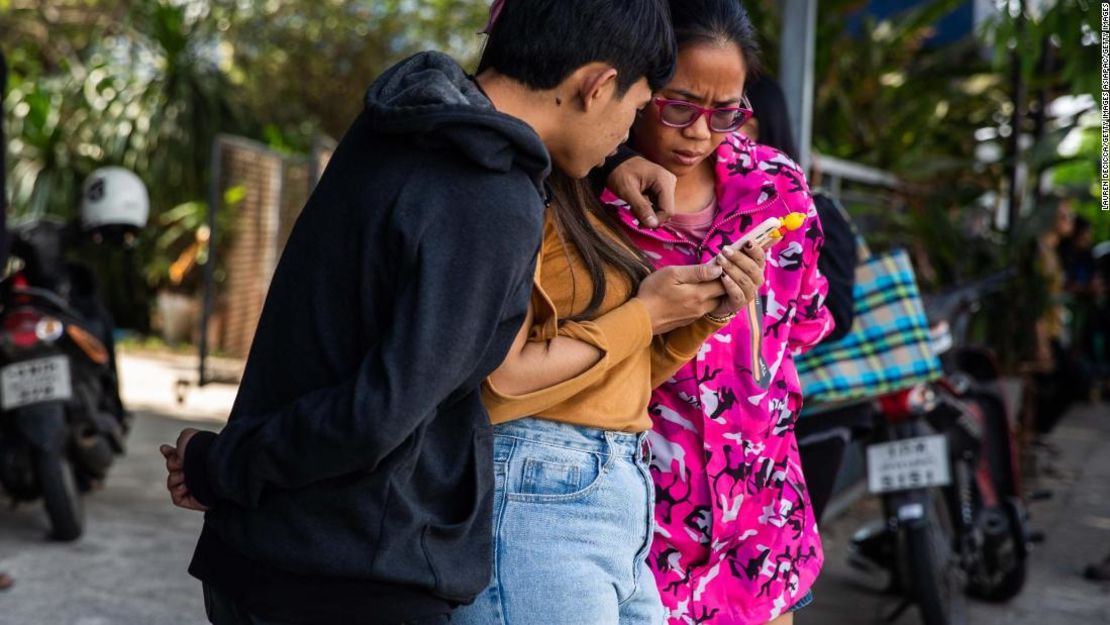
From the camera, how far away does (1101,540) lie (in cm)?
670

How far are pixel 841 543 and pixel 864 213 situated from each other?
147cm

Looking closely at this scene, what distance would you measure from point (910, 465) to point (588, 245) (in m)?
2.76

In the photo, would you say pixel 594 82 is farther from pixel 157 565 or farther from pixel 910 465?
pixel 157 565

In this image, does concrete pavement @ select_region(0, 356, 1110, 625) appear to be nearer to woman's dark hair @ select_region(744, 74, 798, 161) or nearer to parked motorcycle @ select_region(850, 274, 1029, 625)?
parked motorcycle @ select_region(850, 274, 1029, 625)

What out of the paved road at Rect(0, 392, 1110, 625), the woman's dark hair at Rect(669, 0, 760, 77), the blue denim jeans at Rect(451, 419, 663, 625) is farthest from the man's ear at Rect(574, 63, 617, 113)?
the paved road at Rect(0, 392, 1110, 625)

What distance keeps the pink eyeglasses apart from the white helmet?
3.84 m

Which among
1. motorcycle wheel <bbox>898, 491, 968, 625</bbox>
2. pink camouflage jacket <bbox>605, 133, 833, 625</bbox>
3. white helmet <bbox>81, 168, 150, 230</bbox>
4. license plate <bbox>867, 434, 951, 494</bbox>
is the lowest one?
motorcycle wheel <bbox>898, 491, 968, 625</bbox>

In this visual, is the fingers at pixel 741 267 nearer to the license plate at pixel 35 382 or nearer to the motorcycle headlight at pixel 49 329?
the license plate at pixel 35 382

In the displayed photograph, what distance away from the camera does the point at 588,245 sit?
205cm

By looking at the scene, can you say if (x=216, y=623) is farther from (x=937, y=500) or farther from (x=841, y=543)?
(x=841, y=543)

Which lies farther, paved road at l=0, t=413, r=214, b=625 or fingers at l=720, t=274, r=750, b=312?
paved road at l=0, t=413, r=214, b=625

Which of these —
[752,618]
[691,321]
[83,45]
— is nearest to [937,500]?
[752,618]

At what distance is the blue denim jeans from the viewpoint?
1.83m

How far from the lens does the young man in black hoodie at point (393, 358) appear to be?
5.43 ft
